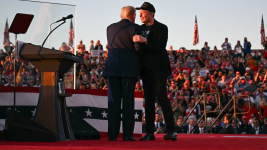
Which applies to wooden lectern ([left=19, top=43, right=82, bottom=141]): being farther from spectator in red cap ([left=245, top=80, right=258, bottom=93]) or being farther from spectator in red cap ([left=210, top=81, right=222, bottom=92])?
spectator in red cap ([left=245, top=80, right=258, bottom=93])

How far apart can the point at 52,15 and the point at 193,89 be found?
9.26m

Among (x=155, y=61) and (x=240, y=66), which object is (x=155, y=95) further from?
(x=240, y=66)

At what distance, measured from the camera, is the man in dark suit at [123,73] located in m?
4.98

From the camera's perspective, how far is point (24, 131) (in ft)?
15.2

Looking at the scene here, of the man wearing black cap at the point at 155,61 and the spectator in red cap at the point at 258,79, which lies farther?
the spectator in red cap at the point at 258,79

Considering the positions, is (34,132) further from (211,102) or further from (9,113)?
(211,102)

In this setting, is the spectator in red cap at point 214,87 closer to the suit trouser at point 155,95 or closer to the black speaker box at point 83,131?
the black speaker box at point 83,131

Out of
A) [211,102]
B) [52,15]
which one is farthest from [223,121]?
[52,15]

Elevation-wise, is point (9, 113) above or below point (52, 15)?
below

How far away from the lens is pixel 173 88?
609 inches

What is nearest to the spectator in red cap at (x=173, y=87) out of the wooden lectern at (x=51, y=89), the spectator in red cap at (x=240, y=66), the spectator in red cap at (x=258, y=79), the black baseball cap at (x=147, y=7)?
the spectator in red cap at (x=258, y=79)

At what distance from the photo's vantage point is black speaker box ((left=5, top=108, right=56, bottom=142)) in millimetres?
4602

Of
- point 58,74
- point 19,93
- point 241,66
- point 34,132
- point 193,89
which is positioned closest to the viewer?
point 34,132

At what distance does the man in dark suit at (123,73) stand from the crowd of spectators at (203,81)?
1.70m
